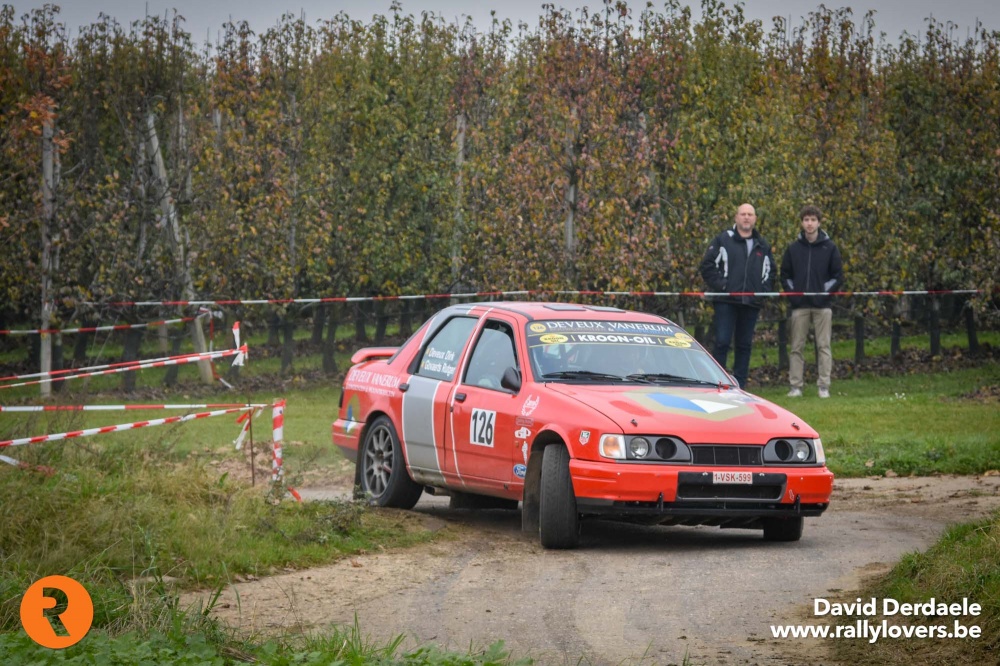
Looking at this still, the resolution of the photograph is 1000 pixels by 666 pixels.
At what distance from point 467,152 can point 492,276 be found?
4.69m

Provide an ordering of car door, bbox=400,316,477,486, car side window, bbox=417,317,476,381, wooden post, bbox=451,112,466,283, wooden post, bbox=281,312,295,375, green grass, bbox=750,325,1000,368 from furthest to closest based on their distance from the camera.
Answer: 1. wooden post, bbox=451,112,466,283
2. wooden post, bbox=281,312,295,375
3. green grass, bbox=750,325,1000,368
4. car side window, bbox=417,317,476,381
5. car door, bbox=400,316,477,486

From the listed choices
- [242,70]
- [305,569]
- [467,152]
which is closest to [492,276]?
[467,152]

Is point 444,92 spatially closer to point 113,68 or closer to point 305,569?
point 113,68

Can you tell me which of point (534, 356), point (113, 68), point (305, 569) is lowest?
point (305, 569)

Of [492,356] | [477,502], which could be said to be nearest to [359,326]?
[477,502]

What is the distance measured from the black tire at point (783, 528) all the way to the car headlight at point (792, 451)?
16.0 inches

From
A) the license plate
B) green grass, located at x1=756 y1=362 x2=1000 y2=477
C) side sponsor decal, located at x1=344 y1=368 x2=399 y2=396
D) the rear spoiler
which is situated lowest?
green grass, located at x1=756 y1=362 x2=1000 y2=477

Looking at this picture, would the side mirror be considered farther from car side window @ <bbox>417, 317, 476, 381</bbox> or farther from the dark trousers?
the dark trousers

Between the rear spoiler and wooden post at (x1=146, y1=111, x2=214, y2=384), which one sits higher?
wooden post at (x1=146, y1=111, x2=214, y2=384)

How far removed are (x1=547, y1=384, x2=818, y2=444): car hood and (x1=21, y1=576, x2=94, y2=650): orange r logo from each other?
12.5 ft

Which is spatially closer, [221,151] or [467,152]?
[221,151]

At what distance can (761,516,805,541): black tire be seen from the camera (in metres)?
9.88

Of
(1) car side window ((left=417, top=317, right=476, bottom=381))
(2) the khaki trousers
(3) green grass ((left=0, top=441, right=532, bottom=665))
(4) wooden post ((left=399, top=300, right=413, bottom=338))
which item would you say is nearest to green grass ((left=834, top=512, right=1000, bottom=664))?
(3) green grass ((left=0, top=441, right=532, bottom=665))

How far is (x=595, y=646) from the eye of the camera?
21.7 feet
